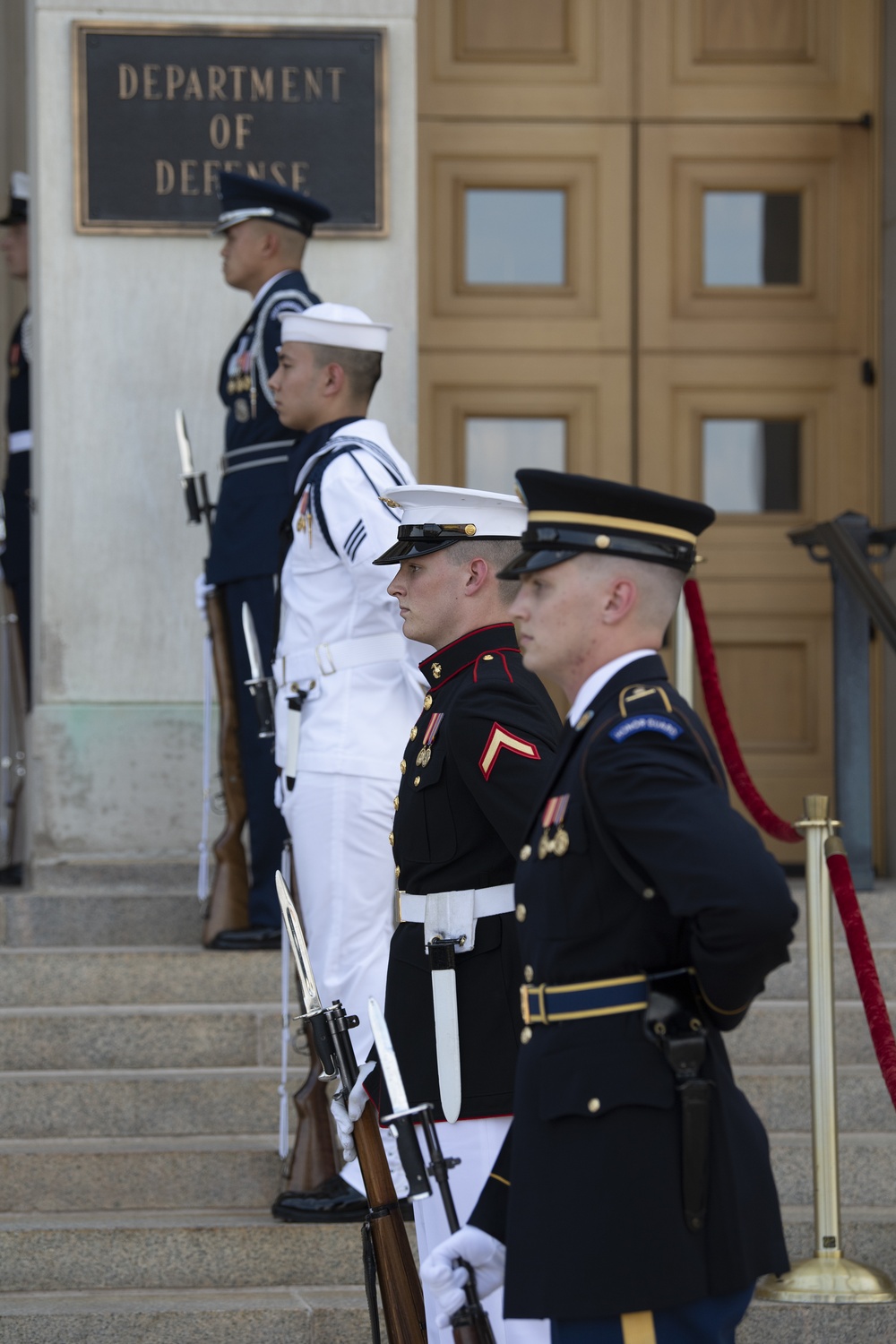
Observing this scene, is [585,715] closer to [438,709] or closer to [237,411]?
[438,709]

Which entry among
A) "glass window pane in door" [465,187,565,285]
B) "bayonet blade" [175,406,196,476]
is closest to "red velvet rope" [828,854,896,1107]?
"bayonet blade" [175,406,196,476]

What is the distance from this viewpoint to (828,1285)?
406cm

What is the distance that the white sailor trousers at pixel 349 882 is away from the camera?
14.1ft

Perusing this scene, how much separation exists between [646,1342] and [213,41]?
17.1 ft

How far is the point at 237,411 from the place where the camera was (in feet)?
19.0

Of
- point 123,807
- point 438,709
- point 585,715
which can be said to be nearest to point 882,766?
point 123,807

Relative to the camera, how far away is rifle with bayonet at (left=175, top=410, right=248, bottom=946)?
5.62 metres

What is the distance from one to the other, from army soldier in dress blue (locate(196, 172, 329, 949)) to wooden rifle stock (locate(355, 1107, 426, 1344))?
266cm

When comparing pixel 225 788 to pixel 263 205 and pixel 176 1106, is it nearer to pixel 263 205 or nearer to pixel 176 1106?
pixel 176 1106

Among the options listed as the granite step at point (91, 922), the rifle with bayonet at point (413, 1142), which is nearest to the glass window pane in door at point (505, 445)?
the granite step at point (91, 922)

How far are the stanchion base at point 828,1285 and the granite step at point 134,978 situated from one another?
183 centimetres

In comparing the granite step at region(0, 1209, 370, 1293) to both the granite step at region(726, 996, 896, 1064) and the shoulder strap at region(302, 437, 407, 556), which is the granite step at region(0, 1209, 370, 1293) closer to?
the granite step at region(726, 996, 896, 1064)

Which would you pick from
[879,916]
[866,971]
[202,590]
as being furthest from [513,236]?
[866,971]

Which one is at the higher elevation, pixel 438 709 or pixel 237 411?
pixel 237 411
